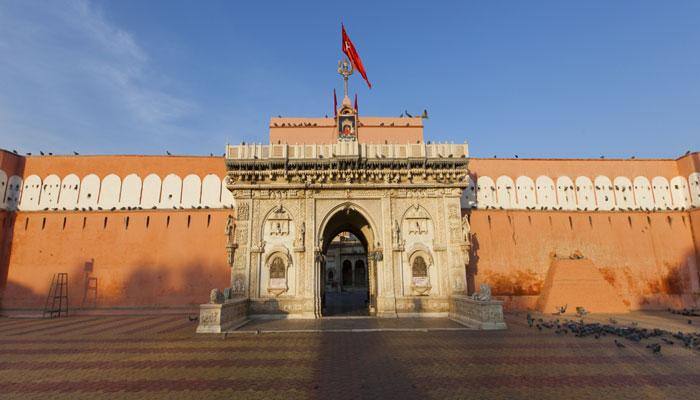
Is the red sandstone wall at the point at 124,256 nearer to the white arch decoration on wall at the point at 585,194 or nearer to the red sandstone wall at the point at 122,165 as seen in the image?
the red sandstone wall at the point at 122,165

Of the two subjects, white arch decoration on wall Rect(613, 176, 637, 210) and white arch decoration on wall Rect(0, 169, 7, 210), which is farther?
white arch decoration on wall Rect(613, 176, 637, 210)

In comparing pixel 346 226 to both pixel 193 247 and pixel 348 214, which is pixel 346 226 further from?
pixel 193 247

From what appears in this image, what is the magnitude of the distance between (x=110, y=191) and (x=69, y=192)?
2.05 metres

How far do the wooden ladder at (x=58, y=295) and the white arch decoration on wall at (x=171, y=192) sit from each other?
5522 millimetres

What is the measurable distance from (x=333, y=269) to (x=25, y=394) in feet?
117

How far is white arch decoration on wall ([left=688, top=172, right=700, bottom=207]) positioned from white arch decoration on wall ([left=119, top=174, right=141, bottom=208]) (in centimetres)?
2959

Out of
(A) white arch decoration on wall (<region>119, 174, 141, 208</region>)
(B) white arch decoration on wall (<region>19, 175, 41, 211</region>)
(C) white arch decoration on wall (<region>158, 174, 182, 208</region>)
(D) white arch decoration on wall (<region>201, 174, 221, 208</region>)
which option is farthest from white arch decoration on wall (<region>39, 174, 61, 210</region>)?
(D) white arch decoration on wall (<region>201, 174, 221, 208</region>)

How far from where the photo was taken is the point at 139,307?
1697 centimetres

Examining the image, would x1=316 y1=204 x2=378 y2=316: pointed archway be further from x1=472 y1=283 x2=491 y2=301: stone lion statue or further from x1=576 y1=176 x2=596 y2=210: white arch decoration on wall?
x1=576 y1=176 x2=596 y2=210: white arch decoration on wall

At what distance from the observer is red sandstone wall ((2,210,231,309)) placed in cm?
1709

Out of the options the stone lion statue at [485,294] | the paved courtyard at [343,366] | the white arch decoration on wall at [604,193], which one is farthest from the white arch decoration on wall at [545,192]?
the paved courtyard at [343,366]

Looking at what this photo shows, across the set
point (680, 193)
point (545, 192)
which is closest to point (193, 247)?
point (545, 192)

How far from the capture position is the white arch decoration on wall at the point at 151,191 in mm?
18484

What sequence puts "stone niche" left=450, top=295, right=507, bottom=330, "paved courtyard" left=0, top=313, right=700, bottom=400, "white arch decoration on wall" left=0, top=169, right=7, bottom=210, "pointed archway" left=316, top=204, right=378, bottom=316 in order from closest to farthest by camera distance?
"paved courtyard" left=0, top=313, right=700, bottom=400 → "stone niche" left=450, top=295, right=507, bottom=330 → "pointed archway" left=316, top=204, right=378, bottom=316 → "white arch decoration on wall" left=0, top=169, right=7, bottom=210
